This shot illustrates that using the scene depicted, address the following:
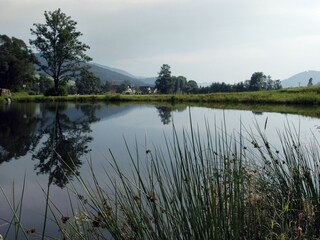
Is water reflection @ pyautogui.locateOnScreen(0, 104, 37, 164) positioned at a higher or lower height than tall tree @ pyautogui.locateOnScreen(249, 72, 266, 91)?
lower

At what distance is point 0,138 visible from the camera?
11.3 m

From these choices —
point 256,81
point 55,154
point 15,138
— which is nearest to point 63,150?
point 55,154

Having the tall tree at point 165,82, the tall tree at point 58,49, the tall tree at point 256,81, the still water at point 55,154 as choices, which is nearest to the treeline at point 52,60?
the tall tree at point 58,49

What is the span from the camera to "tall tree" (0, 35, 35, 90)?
43375mm

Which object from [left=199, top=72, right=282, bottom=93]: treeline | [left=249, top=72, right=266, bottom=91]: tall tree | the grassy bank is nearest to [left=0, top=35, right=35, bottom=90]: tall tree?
the grassy bank

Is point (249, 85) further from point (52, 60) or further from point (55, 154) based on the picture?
point (55, 154)

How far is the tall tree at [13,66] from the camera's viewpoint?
43375 millimetres

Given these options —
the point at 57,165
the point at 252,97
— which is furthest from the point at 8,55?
the point at 57,165

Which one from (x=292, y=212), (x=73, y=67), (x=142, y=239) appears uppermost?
(x=73, y=67)

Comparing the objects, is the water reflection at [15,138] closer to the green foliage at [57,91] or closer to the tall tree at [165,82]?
the green foliage at [57,91]

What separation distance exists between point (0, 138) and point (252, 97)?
26.6m

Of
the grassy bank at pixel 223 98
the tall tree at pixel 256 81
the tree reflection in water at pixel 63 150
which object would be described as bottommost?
the tree reflection in water at pixel 63 150

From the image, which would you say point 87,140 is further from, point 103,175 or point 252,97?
point 252,97

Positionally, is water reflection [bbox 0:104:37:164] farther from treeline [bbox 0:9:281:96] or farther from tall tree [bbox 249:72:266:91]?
tall tree [bbox 249:72:266:91]
